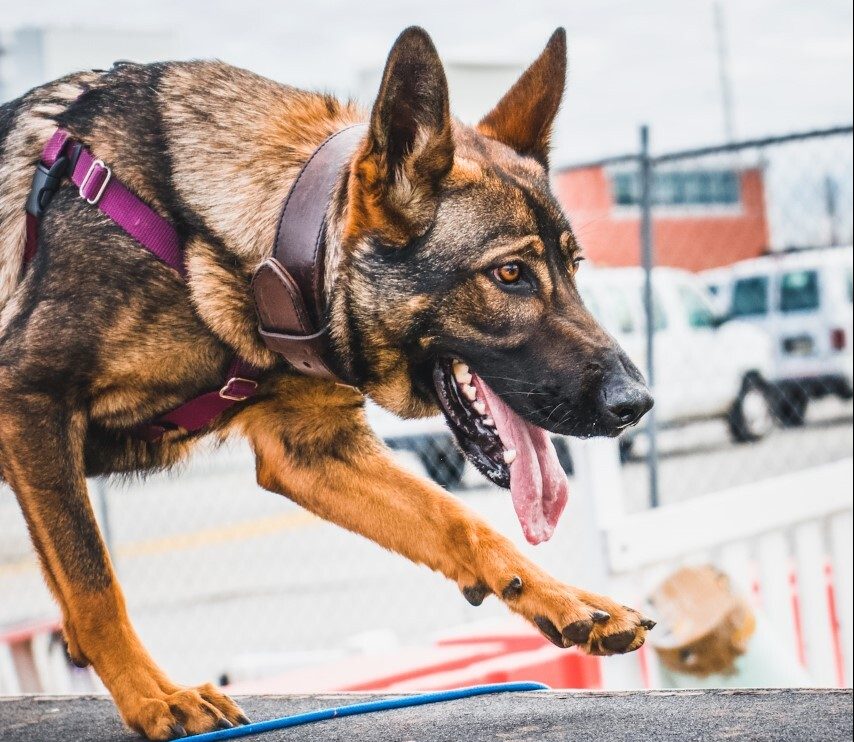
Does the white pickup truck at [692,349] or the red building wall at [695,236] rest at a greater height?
the red building wall at [695,236]

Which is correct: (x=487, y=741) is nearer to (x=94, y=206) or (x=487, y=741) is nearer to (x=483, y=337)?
(x=483, y=337)

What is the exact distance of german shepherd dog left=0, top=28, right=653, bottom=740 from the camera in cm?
254

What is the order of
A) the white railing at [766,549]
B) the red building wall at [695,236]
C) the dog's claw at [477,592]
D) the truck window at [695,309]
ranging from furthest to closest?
1. the red building wall at [695,236]
2. the truck window at [695,309]
3. the white railing at [766,549]
4. the dog's claw at [477,592]

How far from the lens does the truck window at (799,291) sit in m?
12.6

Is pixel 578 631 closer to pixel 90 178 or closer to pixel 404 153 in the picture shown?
pixel 404 153

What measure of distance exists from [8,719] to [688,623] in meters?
2.01

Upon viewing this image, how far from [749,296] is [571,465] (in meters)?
7.13

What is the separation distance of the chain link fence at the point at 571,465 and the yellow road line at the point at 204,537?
3cm

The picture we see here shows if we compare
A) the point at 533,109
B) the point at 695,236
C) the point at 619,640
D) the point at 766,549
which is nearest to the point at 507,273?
the point at 533,109

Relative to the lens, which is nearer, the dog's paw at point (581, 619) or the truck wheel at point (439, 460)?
the dog's paw at point (581, 619)

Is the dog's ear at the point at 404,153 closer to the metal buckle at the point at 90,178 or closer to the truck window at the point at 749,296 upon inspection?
the metal buckle at the point at 90,178

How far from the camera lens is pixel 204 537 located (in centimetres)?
1023

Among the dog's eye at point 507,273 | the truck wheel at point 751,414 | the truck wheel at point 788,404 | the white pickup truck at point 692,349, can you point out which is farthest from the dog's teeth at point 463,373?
the truck wheel at point 788,404

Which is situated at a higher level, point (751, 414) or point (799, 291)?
point (799, 291)
